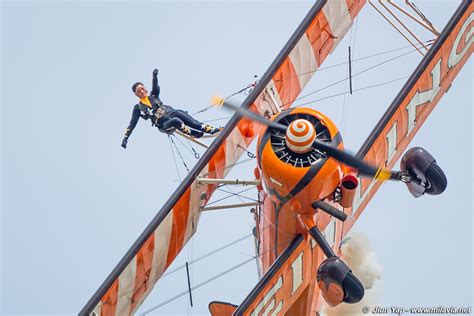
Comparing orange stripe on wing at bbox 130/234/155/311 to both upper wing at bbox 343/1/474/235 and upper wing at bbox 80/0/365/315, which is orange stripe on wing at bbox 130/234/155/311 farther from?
upper wing at bbox 343/1/474/235

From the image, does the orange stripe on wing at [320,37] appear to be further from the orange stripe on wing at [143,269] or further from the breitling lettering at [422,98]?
the orange stripe on wing at [143,269]

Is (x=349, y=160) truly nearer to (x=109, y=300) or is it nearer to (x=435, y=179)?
(x=435, y=179)

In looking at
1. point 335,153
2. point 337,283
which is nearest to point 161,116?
point 335,153

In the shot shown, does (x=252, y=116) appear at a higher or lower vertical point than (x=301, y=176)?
higher

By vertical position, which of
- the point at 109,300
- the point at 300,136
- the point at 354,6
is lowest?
the point at 109,300

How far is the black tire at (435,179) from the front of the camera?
17.7 metres

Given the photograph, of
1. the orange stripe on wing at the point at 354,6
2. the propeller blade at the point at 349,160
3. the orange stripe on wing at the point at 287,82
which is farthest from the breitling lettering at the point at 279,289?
the orange stripe on wing at the point at 354,6

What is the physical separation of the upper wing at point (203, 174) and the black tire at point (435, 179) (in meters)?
2.87

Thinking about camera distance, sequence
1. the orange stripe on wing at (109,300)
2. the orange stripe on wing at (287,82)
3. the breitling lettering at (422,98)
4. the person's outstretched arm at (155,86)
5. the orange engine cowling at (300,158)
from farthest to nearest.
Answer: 1. the person's outstretched arm at (155,86)
2. the orange stripe on wing at (287,82)
3. the breitling lettering at (422,98)
4. the orange stripe on wing at (109,300)
5. the orange engine cowling at (300,158)

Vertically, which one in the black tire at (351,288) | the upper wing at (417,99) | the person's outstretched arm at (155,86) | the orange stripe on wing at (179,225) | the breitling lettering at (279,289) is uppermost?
the person's outstretched arm at (155,86)

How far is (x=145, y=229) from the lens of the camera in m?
18.7

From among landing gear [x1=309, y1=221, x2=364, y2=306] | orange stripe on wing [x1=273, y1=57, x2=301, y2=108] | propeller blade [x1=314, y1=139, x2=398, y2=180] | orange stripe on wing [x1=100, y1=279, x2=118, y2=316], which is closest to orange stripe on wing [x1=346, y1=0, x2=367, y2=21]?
orange stripe on wing [x1=273, y1=57, x2=301, y2=108]

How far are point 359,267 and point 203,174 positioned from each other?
5657mm

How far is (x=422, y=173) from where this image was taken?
58.1 ft
